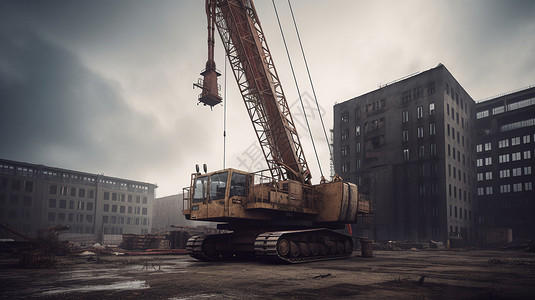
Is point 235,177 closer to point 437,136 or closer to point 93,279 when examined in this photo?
point 93,279

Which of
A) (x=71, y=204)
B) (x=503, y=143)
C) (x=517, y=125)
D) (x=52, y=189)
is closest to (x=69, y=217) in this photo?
(x=71, y=204)

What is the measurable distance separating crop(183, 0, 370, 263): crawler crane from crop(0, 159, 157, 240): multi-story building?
A: 2386 inches

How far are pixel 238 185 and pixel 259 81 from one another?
6929mm

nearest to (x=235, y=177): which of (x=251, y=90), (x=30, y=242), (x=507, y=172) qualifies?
(x=251, y=90)

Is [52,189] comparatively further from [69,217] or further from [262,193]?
[262,193]

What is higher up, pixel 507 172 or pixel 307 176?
pixel 507 172

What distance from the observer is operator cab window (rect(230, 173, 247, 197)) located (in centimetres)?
1534

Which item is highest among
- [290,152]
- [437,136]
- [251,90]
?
[437,136]

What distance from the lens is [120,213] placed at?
274ft

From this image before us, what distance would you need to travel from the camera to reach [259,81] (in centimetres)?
2006

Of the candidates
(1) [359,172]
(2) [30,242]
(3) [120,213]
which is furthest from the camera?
(3) [120,213]

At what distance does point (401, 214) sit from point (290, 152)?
3815 centimetres

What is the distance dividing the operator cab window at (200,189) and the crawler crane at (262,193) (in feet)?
0.08

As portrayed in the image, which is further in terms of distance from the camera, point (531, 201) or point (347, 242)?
point (531, 201)
